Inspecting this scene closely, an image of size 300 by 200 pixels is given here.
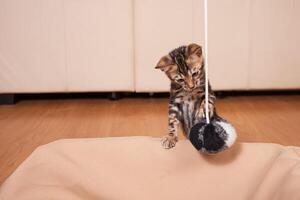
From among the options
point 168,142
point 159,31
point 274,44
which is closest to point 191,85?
point 168,142

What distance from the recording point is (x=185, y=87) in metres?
0.90

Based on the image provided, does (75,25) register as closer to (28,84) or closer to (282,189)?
(28,84)

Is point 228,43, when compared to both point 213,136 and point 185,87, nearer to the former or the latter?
point 185,87

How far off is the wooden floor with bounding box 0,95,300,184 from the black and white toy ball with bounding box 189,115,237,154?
1.92 ft

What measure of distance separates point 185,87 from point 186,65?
0.19 feet

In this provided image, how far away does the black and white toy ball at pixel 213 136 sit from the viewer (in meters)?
0.72

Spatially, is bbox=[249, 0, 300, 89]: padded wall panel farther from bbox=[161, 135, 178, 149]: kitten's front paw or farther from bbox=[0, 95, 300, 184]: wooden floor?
bbox=[161, 135, 178, 149]: kitten's front paw

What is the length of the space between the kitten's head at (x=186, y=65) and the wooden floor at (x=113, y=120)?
1.61 ft

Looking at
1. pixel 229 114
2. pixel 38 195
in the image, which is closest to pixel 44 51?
pixel 229 114

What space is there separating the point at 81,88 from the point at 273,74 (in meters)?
0.99

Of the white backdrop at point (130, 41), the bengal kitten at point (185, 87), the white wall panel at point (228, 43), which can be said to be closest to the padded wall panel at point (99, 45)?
the white backdrop at point (130, 41)

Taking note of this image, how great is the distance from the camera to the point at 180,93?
0.94 metres

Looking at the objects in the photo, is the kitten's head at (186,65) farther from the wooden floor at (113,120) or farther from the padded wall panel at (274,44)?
the padded wall panel at (274,44)

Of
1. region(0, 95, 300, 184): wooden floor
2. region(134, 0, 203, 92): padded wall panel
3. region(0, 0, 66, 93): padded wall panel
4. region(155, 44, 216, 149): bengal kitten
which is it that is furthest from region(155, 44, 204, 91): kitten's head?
region(0, 0, 66, 93): padded wall panel
